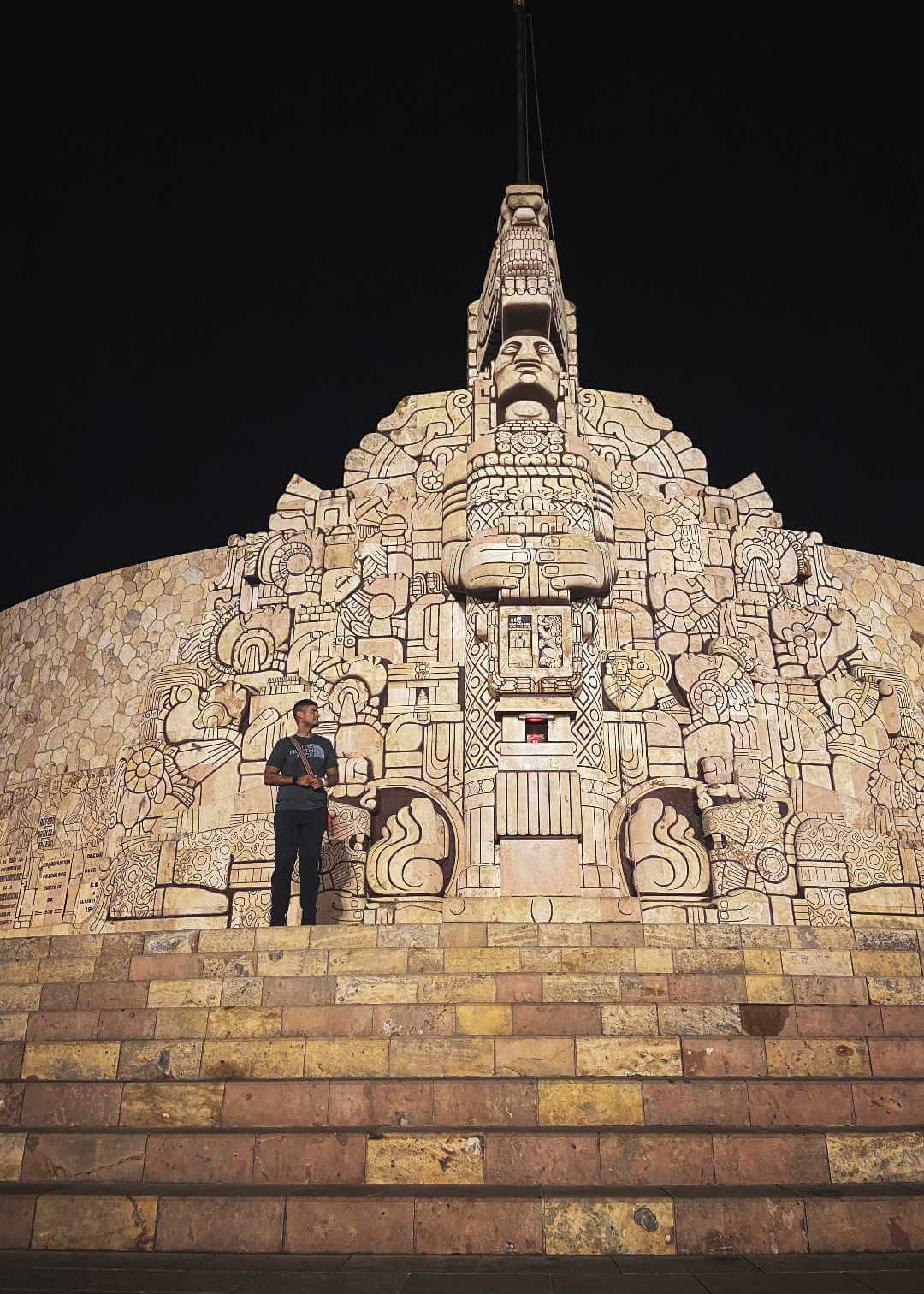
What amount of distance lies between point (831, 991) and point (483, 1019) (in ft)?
6.28

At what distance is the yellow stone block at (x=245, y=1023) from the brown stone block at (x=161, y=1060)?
6.5 inches

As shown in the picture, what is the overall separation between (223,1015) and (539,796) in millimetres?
3914

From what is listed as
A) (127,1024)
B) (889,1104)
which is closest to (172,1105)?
(127,1024)

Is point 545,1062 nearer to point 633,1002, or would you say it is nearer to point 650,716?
point 633,1002

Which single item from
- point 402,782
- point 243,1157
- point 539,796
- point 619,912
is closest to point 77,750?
point 402,782

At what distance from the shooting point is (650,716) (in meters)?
10.1

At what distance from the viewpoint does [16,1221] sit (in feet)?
12.0

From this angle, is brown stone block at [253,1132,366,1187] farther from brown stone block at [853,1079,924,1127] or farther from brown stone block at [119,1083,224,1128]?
brown stone block at [853,1079,924,1127]

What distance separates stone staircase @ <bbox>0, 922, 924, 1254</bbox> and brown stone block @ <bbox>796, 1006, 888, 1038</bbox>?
0.04 ft

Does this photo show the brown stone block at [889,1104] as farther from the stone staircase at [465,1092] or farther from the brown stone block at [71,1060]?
the brown stone block at [71,1060]

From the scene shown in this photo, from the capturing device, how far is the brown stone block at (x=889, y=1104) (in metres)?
4.40

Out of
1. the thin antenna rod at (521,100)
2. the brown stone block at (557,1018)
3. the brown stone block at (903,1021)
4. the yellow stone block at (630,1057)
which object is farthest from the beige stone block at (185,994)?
the thin antenna rod at (521,100)

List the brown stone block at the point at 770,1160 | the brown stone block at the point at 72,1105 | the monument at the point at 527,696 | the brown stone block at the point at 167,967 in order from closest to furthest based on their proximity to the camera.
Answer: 1. the brown stone block at the point at 770,1160
2. the brown stone block at the point at 72,1105
3. the brown stone block at the point at 167,967
4. the monument at the point at 527,696

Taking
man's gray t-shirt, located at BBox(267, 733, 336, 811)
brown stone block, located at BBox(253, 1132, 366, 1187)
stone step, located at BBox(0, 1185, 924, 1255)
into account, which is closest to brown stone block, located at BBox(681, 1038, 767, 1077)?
stone step, located at BBox(0, 1185, 924, 1255)
